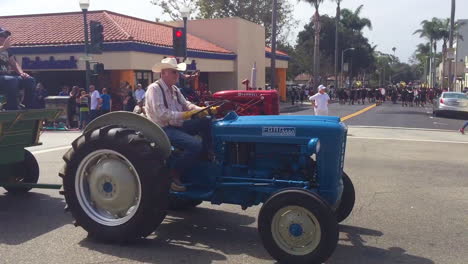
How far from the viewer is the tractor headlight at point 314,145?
4758 mm

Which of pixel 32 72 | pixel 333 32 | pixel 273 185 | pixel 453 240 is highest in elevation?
pixel 333 32

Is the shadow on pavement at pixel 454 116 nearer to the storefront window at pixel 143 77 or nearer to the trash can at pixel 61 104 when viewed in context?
the storefront window at pixel 143 77

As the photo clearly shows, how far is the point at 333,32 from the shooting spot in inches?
2731

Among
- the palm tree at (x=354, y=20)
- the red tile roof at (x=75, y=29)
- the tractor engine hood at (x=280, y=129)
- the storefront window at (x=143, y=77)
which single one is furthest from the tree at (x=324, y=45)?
the tractor engine hood at (x=280, y=129)

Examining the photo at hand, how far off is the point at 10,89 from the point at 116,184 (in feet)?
8.74

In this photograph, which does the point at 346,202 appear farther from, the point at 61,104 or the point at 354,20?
the point at 354,20

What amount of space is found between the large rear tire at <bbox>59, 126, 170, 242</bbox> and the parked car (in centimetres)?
2418

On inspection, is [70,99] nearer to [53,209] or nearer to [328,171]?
[53,209]

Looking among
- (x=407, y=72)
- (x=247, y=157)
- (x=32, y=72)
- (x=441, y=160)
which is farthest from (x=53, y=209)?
(x=407, y=72)

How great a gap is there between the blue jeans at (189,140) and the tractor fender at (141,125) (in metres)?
0.20

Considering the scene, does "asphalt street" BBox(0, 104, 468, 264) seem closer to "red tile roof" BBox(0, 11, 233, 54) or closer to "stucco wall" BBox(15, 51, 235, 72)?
"stucco wall" BBox(15, 51, 235, 72)

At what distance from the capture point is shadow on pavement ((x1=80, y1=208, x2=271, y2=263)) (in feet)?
16.1

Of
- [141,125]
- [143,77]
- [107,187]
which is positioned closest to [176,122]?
[141,125]

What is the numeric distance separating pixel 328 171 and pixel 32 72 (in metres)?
24.8
